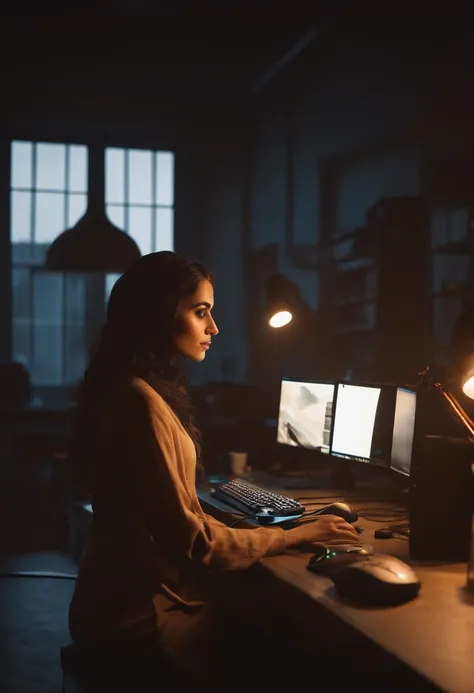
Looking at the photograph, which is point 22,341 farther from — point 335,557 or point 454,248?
point 335,557

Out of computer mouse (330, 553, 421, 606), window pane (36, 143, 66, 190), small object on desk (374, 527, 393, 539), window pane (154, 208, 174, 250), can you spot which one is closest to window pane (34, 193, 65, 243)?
window pane (36, 143, 66, 190)

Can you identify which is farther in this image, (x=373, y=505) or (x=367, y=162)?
(x=367, y=162)

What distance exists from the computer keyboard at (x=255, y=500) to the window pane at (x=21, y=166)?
235 inches

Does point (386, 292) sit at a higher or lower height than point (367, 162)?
lower

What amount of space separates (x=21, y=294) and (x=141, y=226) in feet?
4.56

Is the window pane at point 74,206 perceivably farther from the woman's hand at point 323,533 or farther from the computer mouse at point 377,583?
the computer mouse at point 377,583

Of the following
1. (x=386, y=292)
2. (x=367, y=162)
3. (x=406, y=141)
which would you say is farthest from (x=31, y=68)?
(x=386, y=292)

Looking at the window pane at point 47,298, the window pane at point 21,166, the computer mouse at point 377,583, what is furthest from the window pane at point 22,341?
the computer mouse at point 377,583

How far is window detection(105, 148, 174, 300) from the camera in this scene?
824 centimetres

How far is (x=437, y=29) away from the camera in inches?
159

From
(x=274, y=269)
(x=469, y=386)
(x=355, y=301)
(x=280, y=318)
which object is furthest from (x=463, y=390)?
(x=274, y=269)

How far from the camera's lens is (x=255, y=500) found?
237cm

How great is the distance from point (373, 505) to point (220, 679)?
96 centimetres

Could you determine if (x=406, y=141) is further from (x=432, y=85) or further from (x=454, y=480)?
(x=454, y=480)
